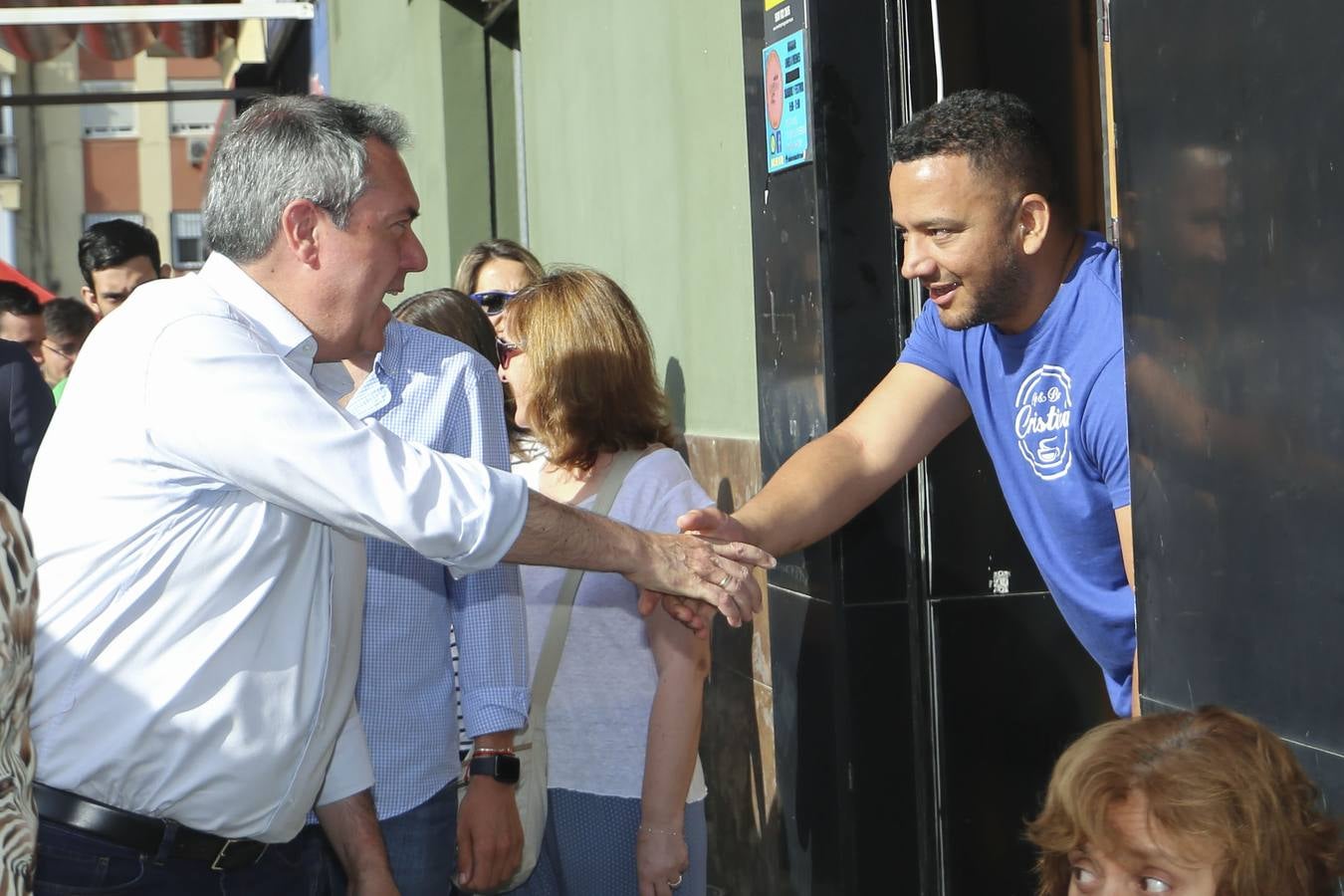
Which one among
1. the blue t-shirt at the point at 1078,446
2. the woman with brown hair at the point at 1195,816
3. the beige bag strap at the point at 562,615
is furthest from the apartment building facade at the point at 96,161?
the woman with brown hair at the point at 1195,816

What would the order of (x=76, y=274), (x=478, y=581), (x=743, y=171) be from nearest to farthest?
(x=478, y=581)
(x=743, y=171)
(x=76, y=274)

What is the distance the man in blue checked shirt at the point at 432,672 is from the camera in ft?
10.7

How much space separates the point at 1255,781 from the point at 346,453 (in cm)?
135

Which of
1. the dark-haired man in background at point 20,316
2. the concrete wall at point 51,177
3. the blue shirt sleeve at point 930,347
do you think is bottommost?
the blue shirt sleeve at point 930,347

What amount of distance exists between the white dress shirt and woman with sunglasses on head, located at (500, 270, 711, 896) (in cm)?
112

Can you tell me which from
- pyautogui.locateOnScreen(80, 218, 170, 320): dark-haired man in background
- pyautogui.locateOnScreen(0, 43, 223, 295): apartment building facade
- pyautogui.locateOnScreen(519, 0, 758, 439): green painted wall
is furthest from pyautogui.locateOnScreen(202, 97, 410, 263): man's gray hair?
pyautogui.locateOnScreen(0, 43, 223, 295): apartment building facade

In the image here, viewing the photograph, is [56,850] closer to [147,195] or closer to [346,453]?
[346,453]

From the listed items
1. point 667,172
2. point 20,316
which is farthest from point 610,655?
point 20,316

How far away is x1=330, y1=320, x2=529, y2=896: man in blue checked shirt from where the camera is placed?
10.7ft

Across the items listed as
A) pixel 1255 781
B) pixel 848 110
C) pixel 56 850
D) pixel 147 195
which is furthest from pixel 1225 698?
pixel 147 195

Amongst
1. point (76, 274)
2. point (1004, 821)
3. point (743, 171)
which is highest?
point (76, 274)

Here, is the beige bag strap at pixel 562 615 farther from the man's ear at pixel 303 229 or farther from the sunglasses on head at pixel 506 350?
the man's ear at pixel 303 229

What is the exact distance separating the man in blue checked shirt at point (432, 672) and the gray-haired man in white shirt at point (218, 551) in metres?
0.51

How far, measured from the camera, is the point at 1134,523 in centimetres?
263
